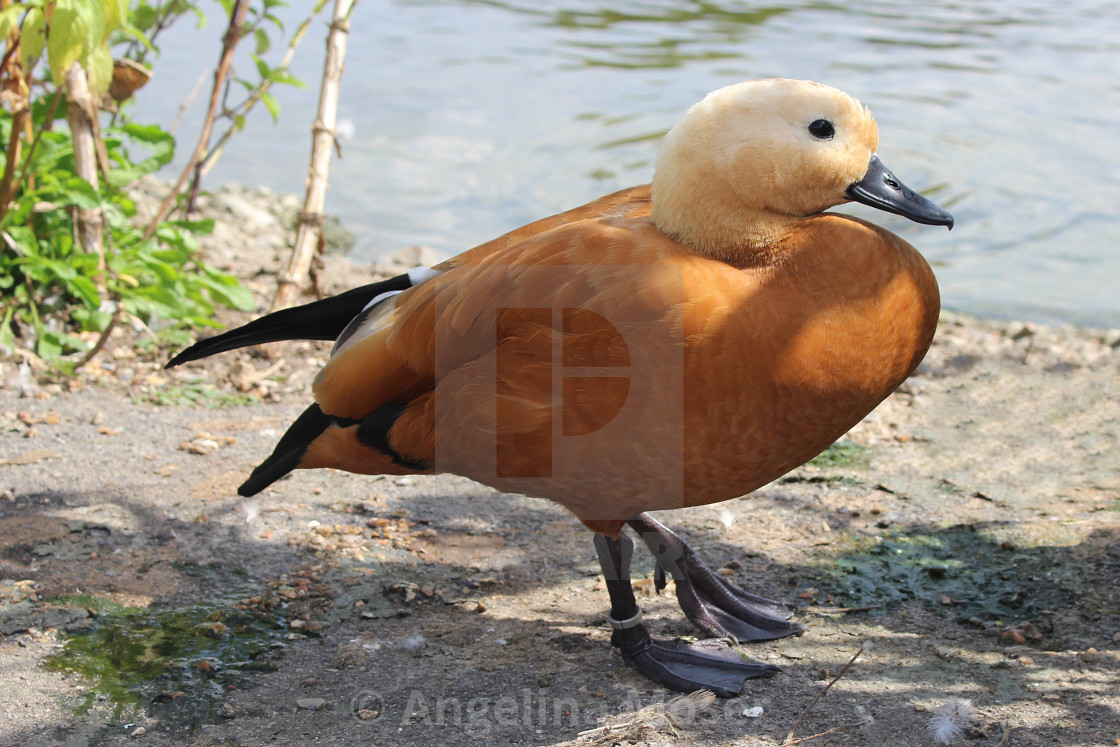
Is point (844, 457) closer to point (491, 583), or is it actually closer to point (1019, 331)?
point (491, 583)

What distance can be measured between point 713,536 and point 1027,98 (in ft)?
24.4

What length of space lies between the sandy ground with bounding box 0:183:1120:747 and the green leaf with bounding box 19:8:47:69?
4.43 feet

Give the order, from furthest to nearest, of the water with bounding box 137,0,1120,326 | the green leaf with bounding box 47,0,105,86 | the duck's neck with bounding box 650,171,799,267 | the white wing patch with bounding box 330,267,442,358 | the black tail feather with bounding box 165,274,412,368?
the water with bounding box 137,0,1120,326
the green leaf with bounding box 47,0,105,86
the black tail feather with bounding box 165,274,412,368
the white wing patch with bounding box 330,267,442,358
the duck's neck with bounding box 650,171,799,267

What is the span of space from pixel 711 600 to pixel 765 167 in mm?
1375

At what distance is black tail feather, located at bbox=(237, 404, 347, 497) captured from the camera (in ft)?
9.69

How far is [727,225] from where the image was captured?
2.50 metres

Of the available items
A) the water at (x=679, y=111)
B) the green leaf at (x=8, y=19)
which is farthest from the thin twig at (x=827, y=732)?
the water at (x=679, y=111)

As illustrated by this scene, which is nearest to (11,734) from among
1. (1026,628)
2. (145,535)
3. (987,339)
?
(145,535)

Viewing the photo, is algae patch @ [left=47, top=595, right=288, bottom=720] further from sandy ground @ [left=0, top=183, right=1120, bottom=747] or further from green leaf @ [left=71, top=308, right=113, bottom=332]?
green leaf @ [left=71, top=308, right=113, bottom=332]

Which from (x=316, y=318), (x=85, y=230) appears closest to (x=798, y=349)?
(x=316, y=318)

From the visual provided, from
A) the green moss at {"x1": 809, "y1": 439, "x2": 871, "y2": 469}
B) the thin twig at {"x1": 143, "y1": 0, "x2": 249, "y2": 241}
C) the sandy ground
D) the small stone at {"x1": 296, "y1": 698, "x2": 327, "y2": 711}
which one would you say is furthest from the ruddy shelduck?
the thin twig at {"x1": 143, "y1": 0, "x2": 249, "y2": 241}

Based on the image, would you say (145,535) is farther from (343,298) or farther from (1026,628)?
(1026,628)

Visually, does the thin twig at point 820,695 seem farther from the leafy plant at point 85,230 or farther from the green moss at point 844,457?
the leafy plant at point 85,230

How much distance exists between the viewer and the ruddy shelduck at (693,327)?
2.39 meters
